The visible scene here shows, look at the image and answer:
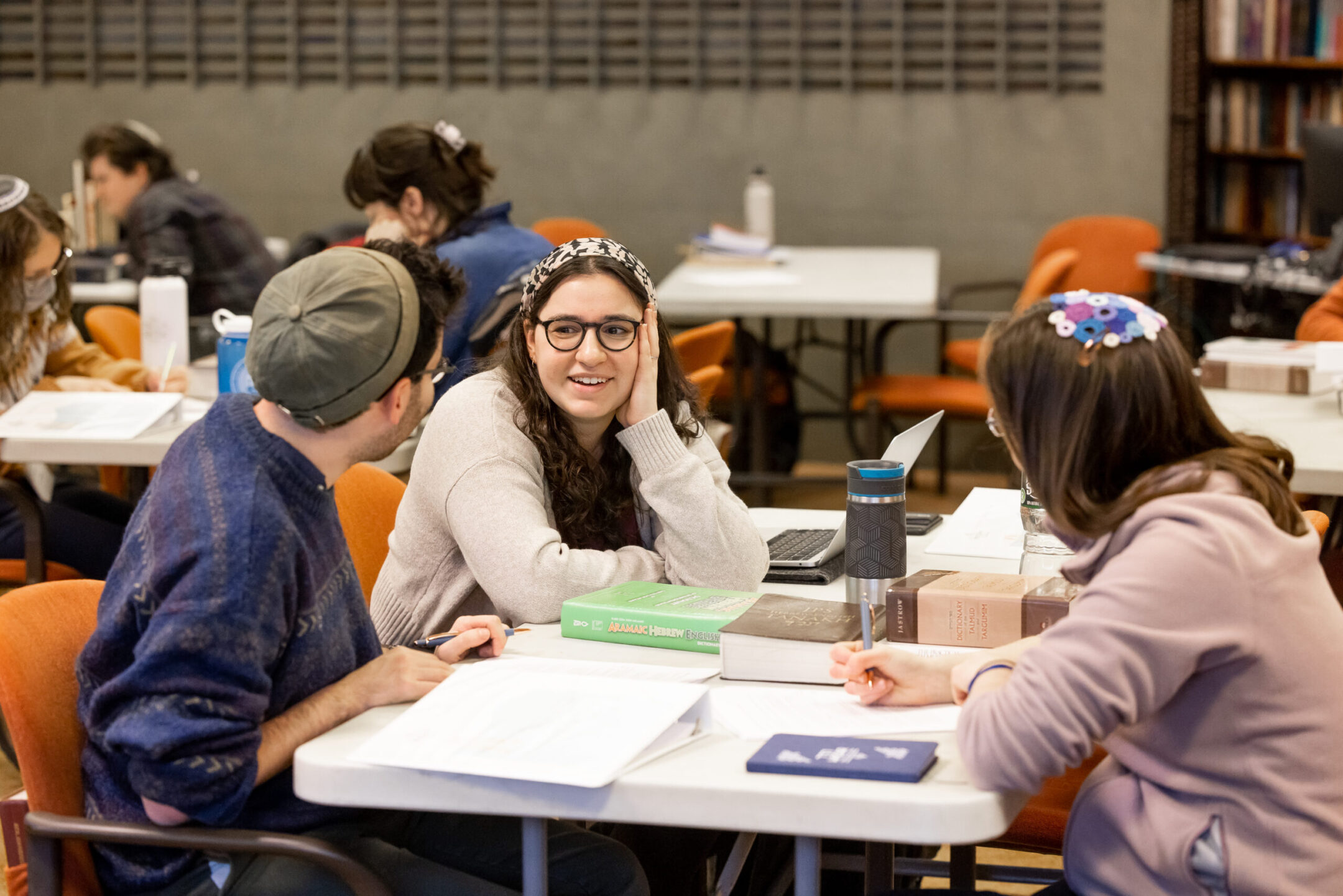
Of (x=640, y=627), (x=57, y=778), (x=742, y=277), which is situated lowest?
(x=57, y=778)

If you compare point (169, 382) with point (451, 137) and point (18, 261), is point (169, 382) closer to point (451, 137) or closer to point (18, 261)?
point (18, 261)

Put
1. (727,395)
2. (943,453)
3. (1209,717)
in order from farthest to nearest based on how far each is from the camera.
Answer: (943,453) → (727,395) → (1209,717)

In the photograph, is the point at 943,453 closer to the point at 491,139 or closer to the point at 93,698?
the point at 491,139

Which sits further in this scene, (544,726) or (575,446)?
(575,446)

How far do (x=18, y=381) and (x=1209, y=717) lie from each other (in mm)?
2751

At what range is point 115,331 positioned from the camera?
152 inches

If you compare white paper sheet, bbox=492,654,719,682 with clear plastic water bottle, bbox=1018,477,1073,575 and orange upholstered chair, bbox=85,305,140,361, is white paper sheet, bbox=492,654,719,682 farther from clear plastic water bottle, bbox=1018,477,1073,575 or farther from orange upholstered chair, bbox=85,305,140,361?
orange upholstered chair, bbox=85,305,140,361

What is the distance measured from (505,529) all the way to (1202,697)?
94 cm

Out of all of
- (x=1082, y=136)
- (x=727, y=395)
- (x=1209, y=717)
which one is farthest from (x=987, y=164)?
(x=1209, y=717)

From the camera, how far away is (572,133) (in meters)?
6.26

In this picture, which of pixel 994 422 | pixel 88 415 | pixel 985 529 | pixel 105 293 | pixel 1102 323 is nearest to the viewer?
pixel 1102 323

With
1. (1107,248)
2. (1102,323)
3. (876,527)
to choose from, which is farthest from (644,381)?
(1107,248)

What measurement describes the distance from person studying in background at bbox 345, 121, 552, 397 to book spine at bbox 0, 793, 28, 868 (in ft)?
6.20

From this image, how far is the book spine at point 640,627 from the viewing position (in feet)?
5.53
